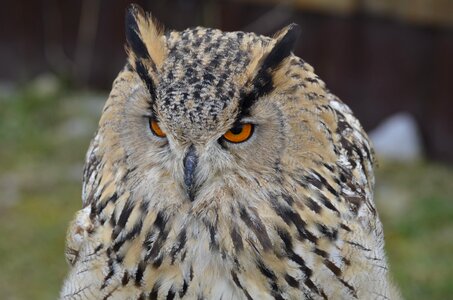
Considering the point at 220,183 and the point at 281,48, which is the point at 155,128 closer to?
the point at 220,183

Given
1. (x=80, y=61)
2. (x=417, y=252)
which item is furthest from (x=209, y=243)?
(x=80, y=61)

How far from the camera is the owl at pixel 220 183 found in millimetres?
2145

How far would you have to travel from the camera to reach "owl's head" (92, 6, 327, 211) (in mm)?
Result: 2100

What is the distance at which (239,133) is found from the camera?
2154mm

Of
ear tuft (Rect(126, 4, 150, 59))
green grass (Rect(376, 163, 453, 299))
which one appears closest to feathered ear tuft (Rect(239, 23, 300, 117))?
ear tuft (Rect(126, 4, 150, 59))

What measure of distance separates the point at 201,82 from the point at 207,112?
7 centimetres

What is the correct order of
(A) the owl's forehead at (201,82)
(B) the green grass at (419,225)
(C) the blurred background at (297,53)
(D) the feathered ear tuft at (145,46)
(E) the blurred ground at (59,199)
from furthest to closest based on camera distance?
(C) the blurred background at (297,53), (E) the blurred ground at (59,199), (B) the green grass at (419,225), (D) the feathered ear tuft at (145,46), (A) the owl's forehead at (201,82)

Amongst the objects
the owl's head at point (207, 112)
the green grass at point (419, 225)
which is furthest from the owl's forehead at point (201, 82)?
the green grass at point (419, 225)

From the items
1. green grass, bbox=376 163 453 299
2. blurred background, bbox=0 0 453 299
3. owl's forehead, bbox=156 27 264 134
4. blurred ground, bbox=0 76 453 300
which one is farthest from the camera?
Answer: blurred background, bbox=0 0 453 299

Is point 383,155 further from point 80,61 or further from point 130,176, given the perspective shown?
point 130,176

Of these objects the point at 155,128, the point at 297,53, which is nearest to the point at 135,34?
the point at 155,128

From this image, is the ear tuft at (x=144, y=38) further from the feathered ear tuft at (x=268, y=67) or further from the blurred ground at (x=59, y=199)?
the blurred ground at (x=59, y=199)

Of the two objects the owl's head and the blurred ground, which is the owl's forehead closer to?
the owl's head

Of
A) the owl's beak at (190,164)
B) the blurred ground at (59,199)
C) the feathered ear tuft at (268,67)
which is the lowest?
the owl's beak at (190,164)
